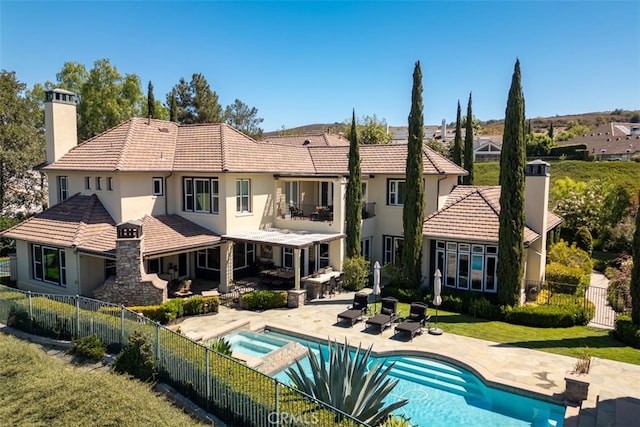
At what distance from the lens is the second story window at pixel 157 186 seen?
27.2 metres

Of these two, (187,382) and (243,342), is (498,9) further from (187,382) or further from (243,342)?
(187,382)

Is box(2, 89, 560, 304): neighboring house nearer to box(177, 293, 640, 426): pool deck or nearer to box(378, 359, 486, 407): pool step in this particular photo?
box(177, 293, 640, 426): pool deck

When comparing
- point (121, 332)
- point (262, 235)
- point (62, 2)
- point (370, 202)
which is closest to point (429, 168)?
point (370, 202)

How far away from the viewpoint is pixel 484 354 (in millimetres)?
17562

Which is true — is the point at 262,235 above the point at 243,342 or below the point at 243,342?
above

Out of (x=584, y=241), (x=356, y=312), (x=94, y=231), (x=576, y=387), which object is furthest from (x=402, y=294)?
(x=584, y=241)

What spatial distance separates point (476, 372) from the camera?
16.0m

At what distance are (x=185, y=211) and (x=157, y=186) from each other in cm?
235

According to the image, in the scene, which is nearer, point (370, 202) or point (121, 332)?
point (121, 332)

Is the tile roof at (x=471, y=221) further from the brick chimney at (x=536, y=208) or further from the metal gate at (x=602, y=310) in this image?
the metal gate at (x=602, y=310)

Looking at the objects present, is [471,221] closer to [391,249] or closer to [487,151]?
[391,249]

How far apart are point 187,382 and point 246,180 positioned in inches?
655


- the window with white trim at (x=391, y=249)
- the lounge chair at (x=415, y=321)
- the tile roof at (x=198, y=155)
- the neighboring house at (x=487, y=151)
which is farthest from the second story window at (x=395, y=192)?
the neighboring house at (x=487, y=151)

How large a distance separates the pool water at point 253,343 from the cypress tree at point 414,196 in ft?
32.6
